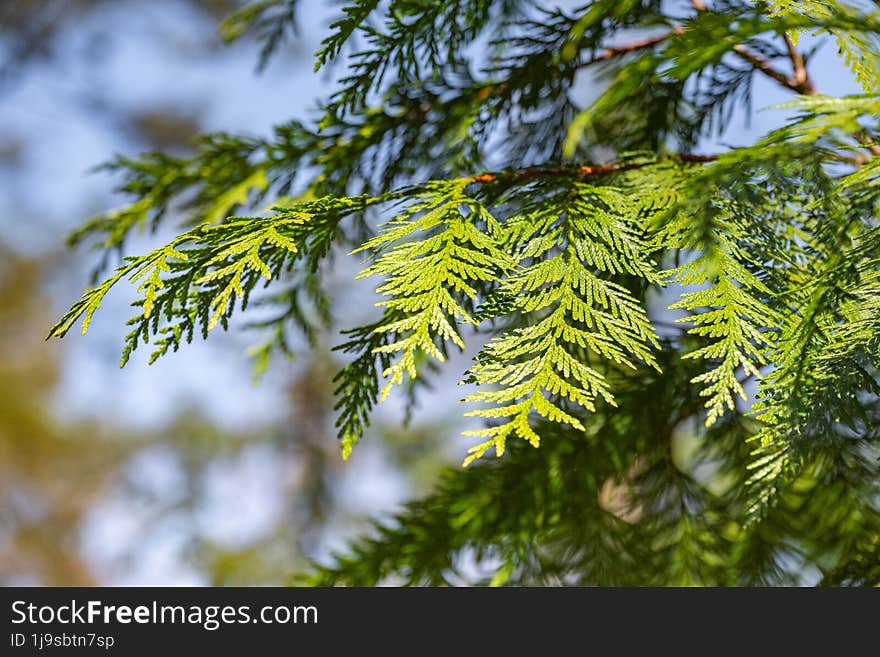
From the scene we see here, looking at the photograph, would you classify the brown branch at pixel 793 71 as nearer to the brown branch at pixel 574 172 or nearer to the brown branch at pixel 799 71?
the brown branch at pixel 799 71

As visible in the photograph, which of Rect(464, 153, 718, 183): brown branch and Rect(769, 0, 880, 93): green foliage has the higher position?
Rect(769, 0, 880, 93): green foliage

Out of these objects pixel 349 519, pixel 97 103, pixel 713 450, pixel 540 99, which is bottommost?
pixel 349 519

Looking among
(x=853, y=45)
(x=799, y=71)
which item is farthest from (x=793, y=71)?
(x=853, y=45)

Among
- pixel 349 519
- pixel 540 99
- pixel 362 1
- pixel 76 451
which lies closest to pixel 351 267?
pixel 349 519

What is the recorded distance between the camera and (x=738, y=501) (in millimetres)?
1303

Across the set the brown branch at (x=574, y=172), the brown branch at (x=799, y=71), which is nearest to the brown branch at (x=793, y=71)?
the brown branch at (x=799, y=71)

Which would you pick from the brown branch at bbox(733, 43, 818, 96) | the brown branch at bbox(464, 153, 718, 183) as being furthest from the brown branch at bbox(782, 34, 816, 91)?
the brown branch at bbox(464, 153, 718, 183)

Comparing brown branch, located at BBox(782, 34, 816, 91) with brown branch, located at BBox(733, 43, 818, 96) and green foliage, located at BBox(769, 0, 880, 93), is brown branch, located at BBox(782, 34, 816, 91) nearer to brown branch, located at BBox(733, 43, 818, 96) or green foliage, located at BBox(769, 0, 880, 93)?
brown branch, located at BBox(733, 43, 818, 96)

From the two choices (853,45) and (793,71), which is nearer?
(853,45)

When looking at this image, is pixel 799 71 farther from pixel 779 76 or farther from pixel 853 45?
pixel 853 45

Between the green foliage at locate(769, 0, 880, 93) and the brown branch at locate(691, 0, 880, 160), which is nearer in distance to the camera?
the green foliage at locate(769, 0, 880, 93)

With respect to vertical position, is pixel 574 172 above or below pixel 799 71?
below

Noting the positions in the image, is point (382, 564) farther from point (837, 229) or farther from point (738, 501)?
point (837, 229)

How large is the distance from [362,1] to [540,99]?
1.68 feet
